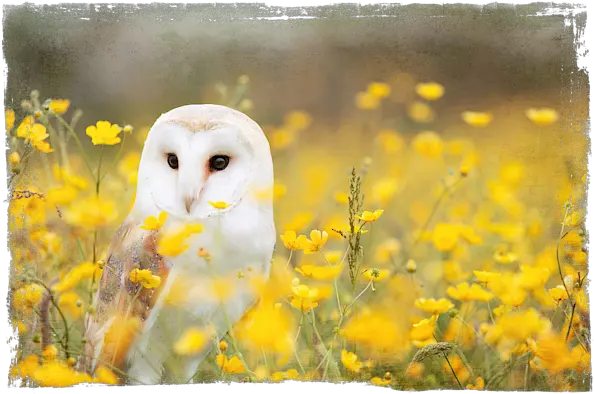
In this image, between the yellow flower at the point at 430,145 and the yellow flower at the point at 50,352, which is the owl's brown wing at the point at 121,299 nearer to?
the yellow flower at the point at 50,352

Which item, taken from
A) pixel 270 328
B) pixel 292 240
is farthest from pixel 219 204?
pixel 270 328

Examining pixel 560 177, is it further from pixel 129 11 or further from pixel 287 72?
pixel 129 11

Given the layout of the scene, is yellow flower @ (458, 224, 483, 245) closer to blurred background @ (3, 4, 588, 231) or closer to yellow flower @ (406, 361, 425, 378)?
blurred background @ (3, 4, 588, 231)

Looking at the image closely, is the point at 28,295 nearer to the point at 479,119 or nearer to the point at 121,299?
the point at 121,299

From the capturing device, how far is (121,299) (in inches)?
56.7

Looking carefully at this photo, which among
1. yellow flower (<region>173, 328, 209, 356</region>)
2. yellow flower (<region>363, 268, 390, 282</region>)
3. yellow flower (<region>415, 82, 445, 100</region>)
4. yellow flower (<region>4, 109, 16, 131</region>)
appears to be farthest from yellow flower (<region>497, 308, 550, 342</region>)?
yellow flower (<region>4, 109, 16, 131</region>)

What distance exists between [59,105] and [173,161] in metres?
0.27

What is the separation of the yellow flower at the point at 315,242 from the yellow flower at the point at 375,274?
0.10m

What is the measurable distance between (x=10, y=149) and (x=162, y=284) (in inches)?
15.9

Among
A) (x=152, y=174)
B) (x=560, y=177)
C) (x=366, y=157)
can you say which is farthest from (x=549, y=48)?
(x=152, y=174)

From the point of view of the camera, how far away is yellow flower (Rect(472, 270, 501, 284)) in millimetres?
1438

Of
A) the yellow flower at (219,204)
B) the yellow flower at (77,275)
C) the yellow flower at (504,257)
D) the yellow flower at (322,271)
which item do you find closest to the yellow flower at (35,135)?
the yellow flower at (77,275)

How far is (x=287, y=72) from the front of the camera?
145 cm

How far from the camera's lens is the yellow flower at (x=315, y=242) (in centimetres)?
144
